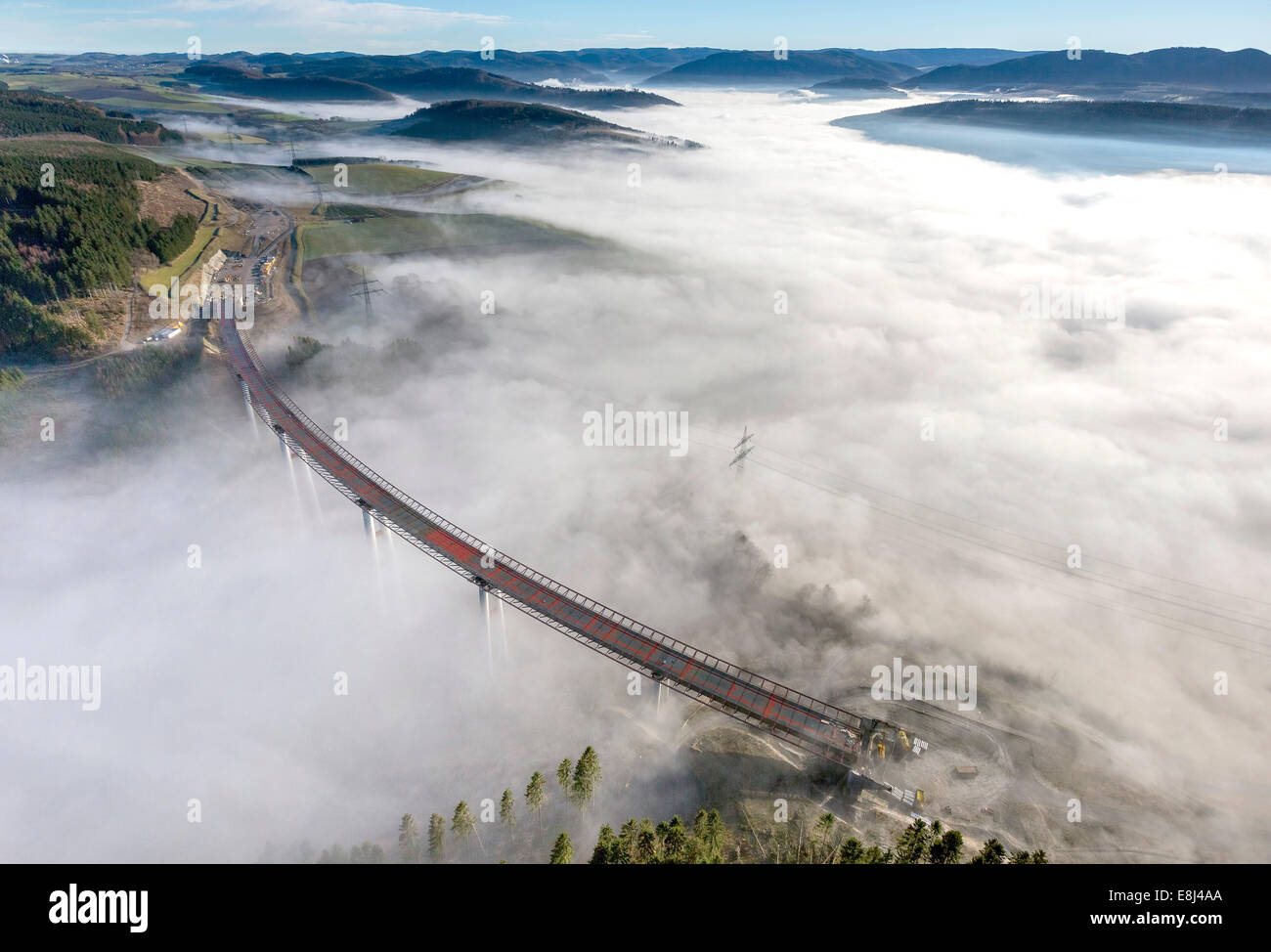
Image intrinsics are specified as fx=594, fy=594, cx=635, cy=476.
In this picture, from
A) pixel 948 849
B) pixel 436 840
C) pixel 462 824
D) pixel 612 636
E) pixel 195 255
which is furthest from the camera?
pixel 195 255

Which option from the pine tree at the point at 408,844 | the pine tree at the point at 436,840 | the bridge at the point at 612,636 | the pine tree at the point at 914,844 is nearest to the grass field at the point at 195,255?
the bridge at the point at 612,636

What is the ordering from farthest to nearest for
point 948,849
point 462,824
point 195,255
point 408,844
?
point 195,255 < point 408,844 < point 462,824 < point 948,849

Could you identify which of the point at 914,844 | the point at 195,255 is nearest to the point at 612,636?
the point at 914,844

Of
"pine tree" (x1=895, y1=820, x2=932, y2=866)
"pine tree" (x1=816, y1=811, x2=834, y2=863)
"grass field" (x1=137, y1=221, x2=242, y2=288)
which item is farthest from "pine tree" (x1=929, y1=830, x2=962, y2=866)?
"grass field" (x1=137, y1=221, x2=242, y2=288)

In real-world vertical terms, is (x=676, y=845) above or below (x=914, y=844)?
below

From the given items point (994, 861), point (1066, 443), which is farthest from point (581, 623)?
point (1066, 443)

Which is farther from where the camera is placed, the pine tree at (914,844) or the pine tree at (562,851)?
the pine tree at (914,844)

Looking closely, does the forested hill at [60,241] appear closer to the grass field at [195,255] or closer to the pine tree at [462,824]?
the grass field at [195,255]

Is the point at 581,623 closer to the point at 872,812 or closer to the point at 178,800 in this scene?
the point at 872,812

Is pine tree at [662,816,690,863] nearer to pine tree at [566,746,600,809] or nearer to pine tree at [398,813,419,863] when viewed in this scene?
pine tree at [566,746,600,809]

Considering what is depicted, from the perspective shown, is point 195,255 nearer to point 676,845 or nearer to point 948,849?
point 676,845
